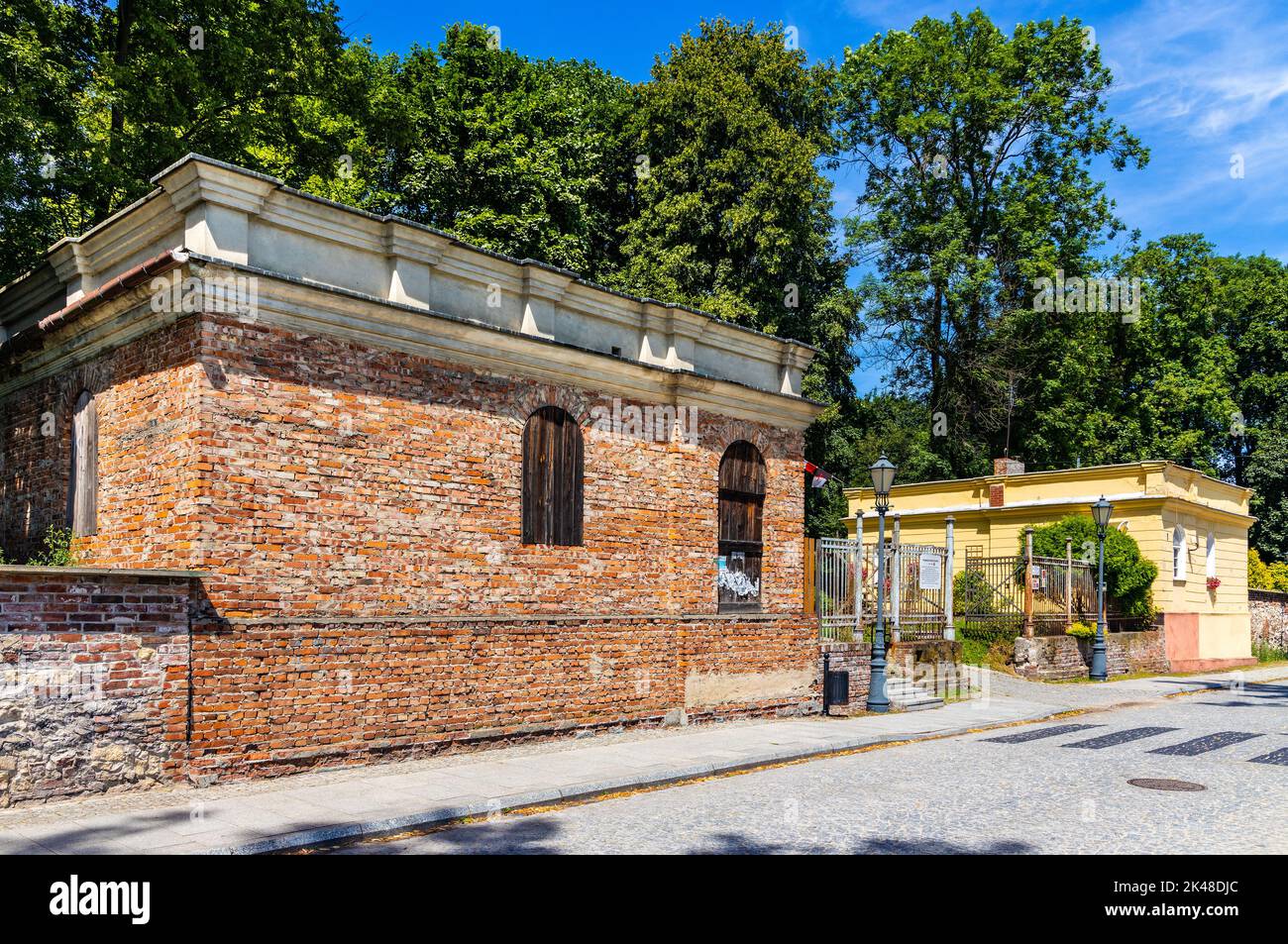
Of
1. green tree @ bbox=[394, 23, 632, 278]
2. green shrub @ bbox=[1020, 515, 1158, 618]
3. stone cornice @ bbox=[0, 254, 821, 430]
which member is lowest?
green shrub @ bbox=[1020, 515, 1158, 618]

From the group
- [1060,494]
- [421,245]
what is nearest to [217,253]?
[421,245]

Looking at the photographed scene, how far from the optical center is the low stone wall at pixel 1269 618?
3456cm

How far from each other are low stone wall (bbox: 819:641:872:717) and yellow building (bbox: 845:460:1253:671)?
9.12 meters

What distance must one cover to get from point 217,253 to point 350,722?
5.14 meters

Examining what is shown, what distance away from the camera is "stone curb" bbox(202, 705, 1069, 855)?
24.2ft

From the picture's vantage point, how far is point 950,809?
862 centimetres

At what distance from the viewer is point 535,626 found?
12438 mm

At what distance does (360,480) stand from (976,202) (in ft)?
99.9

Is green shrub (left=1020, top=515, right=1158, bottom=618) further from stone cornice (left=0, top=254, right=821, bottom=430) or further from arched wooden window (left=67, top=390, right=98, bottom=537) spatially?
arched wooden window (left=67, top=390, right=98, bottom=537)

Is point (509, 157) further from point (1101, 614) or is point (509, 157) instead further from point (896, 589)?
point (1101, 614)

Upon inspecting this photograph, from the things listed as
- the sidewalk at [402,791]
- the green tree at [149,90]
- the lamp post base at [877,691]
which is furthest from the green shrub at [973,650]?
the green tree at [149,90]

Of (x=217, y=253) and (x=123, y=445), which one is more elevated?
(x=217, y=253)

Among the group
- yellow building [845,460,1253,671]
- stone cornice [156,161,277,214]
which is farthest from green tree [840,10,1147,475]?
stone cornice [156,161,277,214]

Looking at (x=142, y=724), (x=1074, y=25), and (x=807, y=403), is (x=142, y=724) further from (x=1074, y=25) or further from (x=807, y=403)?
(x=1074, y=25)
